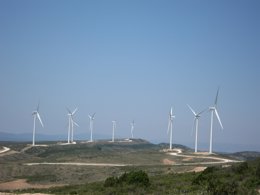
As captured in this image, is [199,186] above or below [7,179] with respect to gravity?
above

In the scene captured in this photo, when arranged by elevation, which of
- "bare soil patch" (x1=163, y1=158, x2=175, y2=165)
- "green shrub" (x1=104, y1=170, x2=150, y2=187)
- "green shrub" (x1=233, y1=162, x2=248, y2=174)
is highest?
"green shrub" (x1=233, y1=162, x2=248, y2=174)

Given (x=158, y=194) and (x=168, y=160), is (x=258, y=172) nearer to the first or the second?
(x=158, y=194)

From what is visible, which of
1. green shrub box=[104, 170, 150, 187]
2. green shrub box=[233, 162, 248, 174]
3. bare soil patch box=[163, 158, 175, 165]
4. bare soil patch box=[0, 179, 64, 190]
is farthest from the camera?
bare soil patch box=[163, 158, 175, 165]

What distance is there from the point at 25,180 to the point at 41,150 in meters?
76.9

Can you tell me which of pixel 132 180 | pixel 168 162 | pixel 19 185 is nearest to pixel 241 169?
pixel 132 180

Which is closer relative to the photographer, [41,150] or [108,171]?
[108,171]

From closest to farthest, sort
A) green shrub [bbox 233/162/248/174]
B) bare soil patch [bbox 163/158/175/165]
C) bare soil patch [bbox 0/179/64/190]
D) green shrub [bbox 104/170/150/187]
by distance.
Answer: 1. green shrub [bbox 104/170/150/187]
2. green shrub [bbox 233/162/248/174]
3. bare soil patch [bbox 0/179/64/190]
4. bare soil patch [bbox 163/158/175/165]

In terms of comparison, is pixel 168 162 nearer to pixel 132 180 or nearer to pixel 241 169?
pixel 241 169

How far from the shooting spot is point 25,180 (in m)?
68.5

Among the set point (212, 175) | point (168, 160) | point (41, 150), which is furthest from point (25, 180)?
point (41, 150)

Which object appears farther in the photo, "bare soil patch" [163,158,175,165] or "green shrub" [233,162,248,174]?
"bare soil patch" [163,158,175,165]

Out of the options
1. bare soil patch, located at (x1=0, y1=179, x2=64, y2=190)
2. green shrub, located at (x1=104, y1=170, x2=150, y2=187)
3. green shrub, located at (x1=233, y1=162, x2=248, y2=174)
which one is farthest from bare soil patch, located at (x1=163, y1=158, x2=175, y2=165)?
green shrub, located at (x1=104, y1=170, x2=150, y2=187)

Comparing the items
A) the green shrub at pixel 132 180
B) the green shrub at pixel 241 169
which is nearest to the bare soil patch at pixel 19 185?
the green shrub at pixel 132 180

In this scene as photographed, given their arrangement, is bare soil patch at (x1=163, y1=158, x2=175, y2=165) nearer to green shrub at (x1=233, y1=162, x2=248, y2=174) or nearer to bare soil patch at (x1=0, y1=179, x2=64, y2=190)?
bare soil patch at (x1=0, y1=179, x2=64, y2=190)
